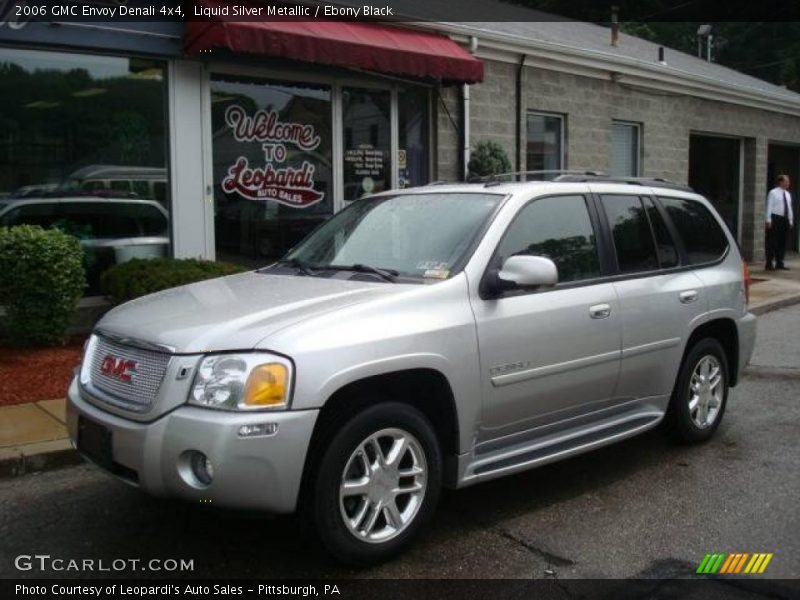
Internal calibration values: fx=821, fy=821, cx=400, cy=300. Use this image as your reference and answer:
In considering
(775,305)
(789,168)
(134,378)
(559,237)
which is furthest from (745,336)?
(789,168)

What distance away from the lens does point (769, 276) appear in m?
15.9

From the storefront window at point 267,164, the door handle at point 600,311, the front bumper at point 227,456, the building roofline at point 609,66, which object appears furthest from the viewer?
the building roofline at point 609,66

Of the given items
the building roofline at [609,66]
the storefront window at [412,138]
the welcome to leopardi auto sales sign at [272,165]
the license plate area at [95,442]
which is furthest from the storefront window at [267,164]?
the license plate area at [95,442]

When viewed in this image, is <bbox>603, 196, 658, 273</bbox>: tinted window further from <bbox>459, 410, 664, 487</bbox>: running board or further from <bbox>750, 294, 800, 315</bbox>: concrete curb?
<bbox>750, 294, 800, 315</bbox>: concrete curb

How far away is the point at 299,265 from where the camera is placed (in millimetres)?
4824

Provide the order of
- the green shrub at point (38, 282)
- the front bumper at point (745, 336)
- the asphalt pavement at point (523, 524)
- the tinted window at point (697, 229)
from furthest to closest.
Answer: the green shrub at point (38, 282) → the front bumper at point (745, 336) → the tinted window at point (697, 229) → the asphalt pavement at point (523, 524)

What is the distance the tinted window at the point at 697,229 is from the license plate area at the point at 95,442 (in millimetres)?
3855

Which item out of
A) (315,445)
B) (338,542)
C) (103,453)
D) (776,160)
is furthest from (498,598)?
(776,160)

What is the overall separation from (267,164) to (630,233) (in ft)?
19.4

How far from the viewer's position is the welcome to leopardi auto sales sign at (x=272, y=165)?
9742 millimetres

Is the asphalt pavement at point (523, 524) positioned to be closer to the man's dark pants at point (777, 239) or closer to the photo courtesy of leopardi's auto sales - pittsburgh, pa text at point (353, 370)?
the photo courtesy of leopardi's auto sales - pittsburgh, pa text at point (353, 370)

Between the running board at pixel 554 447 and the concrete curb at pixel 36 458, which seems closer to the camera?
the running board at pixel 554 447

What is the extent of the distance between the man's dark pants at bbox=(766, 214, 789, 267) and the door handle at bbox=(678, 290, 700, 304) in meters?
12.5

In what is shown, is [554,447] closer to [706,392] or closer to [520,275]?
[520,275]
